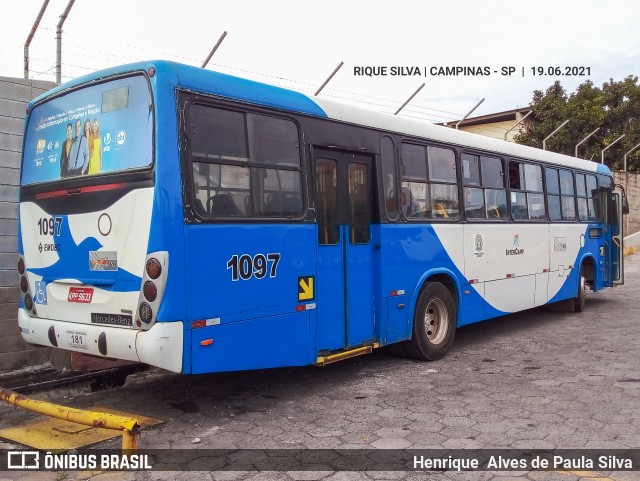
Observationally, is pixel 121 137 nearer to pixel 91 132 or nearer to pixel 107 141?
pixel 107 141

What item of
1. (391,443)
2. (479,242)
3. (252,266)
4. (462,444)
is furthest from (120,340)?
(479,242)

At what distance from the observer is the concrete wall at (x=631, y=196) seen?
82.6 feet

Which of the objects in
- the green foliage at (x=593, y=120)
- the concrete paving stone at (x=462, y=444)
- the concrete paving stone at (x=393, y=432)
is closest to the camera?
the concrete paving stone at (x=462, y=444)

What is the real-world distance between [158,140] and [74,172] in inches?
46.0

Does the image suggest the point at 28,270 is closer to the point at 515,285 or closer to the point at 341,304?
the point at 341,304

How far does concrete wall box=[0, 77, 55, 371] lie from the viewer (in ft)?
21.4

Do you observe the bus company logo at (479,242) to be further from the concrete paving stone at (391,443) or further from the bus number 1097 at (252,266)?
the concrete paving stone at (391,443)

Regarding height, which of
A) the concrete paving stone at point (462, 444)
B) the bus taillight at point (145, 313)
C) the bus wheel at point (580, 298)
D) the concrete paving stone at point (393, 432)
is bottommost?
the concrete paving stone at point (462, 444)

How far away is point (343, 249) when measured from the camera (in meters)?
6.14

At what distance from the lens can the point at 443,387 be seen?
20.2 feet

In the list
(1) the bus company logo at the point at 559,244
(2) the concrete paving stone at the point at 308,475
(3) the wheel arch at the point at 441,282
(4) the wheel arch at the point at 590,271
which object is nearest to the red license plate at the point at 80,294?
(2) the concrete paving stone at the point at 308,475

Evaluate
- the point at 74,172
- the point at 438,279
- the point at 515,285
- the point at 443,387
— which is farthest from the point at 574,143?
the point at 74,172

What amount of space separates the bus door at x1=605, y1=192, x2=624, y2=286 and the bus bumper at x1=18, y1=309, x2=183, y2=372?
10708 mm

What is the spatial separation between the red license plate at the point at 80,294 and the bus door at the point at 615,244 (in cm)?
1092
